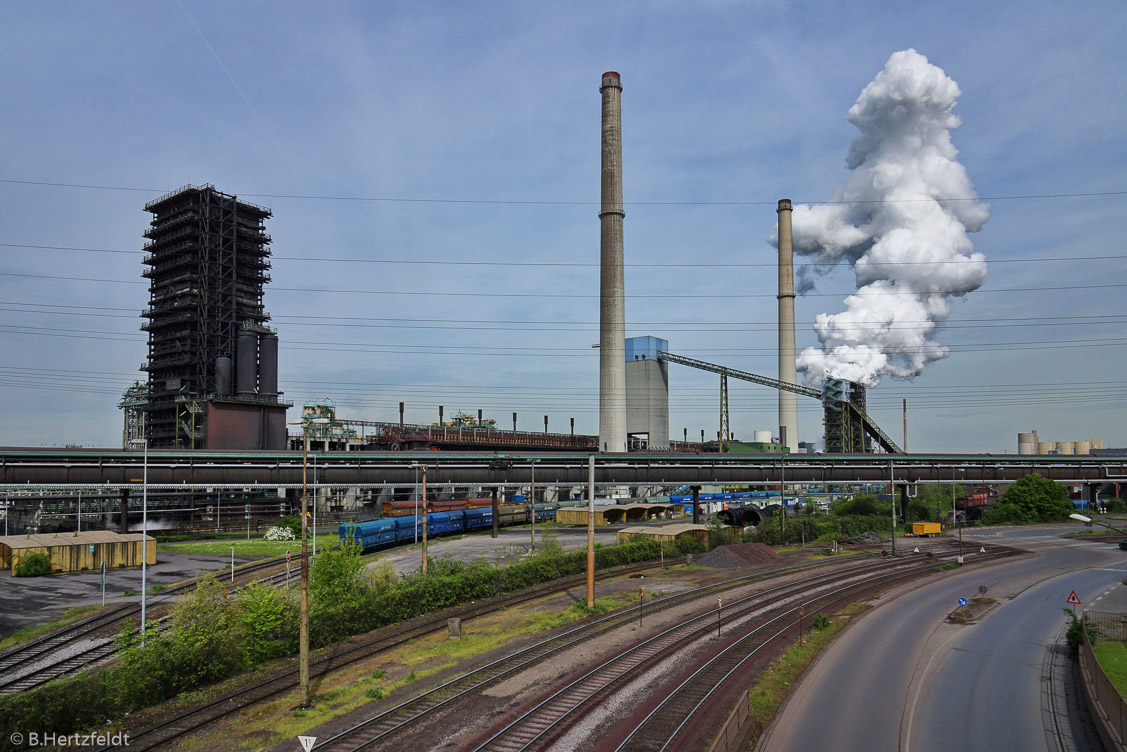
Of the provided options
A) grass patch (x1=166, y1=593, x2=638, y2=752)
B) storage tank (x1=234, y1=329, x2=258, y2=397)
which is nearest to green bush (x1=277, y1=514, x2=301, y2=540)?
storage tank (x1=234, y1=329, x2=258, y2=397)

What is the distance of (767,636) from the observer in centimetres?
3070

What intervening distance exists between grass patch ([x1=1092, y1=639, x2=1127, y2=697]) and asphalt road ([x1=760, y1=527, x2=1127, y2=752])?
1.35 metres

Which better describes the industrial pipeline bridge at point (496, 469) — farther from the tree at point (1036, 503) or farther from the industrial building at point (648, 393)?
the industrial building at point (648, 393)

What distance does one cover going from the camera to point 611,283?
93.3 metres

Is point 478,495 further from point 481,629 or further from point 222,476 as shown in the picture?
point 481,629

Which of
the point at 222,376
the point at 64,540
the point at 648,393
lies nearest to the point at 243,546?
the point at 64,540

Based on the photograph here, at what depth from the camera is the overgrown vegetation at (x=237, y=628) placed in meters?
19.9

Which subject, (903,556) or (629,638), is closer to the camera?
(629,638)

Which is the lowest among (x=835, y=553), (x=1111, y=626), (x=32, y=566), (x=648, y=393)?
(x=835, y=553)

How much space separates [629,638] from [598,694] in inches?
315

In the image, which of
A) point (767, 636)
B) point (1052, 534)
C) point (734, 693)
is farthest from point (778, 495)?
point (734, 693)

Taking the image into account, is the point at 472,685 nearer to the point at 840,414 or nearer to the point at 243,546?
the point at 243,546

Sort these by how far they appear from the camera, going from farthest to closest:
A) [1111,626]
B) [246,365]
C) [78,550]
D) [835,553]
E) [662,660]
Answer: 1. [246,365]
2. [835,553]
3. [78,550]
4. [1111,626]
5. [662,660]

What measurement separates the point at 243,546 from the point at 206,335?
49431 mm
